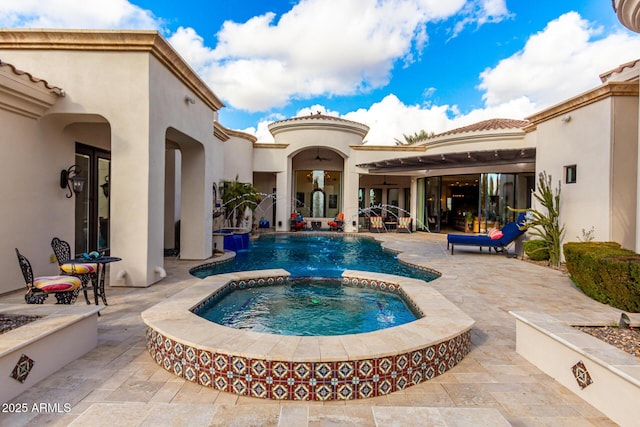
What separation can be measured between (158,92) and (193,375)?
5732mm

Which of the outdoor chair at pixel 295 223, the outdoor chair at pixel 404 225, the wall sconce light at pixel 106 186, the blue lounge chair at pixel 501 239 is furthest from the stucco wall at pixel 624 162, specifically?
the outdoor chair at pixel 295 223

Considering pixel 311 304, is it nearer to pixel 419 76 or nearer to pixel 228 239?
pixel 228 239

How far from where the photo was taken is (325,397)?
2.95 m

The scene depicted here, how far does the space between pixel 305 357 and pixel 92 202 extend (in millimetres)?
8722

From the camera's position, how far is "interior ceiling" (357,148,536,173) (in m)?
13.6

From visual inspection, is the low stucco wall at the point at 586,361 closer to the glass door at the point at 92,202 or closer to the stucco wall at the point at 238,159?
the glass door at the point at 92,202

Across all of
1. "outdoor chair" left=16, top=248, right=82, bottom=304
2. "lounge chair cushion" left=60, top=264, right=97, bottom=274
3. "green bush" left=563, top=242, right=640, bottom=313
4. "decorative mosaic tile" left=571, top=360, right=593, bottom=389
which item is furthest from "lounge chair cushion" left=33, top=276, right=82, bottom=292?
"green bush" left=563, top=242, right=640, bottom=313

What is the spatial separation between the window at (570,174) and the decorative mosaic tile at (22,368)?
38.5ft

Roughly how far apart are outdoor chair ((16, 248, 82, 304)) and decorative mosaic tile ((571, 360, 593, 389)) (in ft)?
19.5

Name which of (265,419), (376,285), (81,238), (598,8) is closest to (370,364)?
(265,419)

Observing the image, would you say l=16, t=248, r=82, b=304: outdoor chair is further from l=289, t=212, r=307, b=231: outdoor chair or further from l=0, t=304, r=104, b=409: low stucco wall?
l=289, t=212, r=307, b=231: outdoor chair

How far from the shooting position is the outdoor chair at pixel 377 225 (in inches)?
760

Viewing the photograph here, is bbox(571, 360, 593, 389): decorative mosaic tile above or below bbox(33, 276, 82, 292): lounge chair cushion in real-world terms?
below

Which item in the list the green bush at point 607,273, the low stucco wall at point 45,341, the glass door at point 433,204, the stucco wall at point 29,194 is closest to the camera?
the low stucco wall at point 45,341
